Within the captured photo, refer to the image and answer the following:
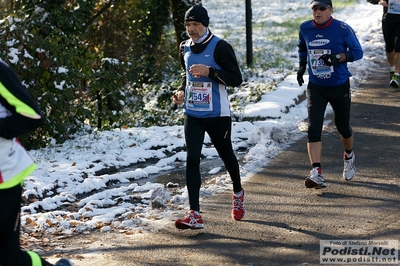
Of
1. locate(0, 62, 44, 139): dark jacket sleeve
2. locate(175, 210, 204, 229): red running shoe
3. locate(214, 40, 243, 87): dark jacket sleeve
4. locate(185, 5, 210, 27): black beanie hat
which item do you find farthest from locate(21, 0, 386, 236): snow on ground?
locate(0, 62, 44, 139): dark jacket sleeve

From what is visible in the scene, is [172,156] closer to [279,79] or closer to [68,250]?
[68,250]

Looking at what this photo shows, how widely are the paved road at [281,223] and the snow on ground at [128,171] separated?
0.31m

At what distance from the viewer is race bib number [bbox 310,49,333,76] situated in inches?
293

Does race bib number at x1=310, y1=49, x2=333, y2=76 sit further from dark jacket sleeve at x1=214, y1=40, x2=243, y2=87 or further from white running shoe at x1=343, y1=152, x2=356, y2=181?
dark jacket sleeve at x1=214, y1=40, x2=243, y2=87

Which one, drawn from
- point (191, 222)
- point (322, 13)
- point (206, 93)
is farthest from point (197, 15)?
point (191, 222)

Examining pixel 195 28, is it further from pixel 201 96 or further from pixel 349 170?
pixel 349 170

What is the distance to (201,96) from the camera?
643 cm

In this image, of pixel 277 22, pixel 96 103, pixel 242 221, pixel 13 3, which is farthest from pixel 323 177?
pixel 277 22

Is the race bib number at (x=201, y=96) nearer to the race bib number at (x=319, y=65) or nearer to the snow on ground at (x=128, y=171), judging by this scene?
the snow on ground at (x=128, y=171)

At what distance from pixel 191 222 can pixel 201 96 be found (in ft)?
3.52

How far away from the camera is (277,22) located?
24750mm

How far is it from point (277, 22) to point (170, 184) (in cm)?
1742

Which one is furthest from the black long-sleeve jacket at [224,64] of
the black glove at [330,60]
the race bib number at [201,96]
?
the black glove at [330,60]

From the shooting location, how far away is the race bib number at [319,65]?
7445 mm
